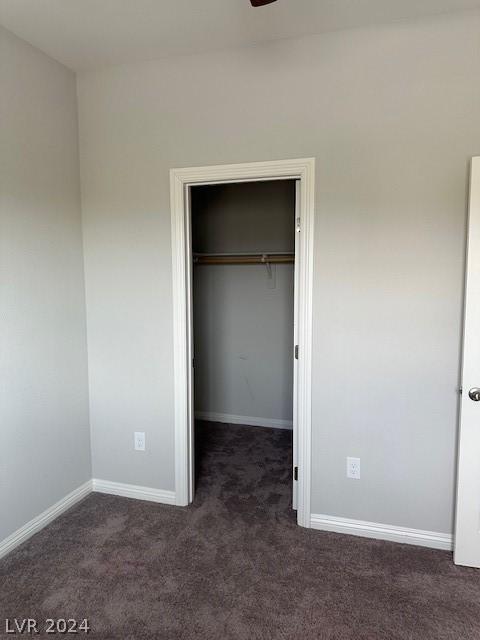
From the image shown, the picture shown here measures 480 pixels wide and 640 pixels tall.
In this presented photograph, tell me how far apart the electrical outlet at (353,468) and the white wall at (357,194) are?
4 centimetres

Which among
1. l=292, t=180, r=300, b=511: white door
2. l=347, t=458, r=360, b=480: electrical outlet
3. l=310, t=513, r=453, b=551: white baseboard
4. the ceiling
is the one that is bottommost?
l=310, t=513, r=453, b=551: white baseboard

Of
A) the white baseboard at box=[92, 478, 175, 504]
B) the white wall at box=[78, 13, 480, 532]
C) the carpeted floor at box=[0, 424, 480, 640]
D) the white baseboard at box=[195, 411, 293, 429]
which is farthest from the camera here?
the white baseboard at box=[195, 411, 293, 429]

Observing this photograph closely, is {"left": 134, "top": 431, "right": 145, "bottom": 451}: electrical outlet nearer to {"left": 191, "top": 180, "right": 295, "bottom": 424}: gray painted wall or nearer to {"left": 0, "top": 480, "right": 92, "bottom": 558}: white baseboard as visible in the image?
{"left": 0, "top": 480, "right": 92, "bottom": 558}: white baseboard

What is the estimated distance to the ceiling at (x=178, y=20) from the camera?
1.99m

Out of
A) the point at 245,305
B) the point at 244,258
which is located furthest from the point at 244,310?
the point at 244,258

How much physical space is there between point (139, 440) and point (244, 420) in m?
1.77

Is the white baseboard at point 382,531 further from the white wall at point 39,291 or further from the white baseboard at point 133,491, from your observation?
the white wall at point 39,291

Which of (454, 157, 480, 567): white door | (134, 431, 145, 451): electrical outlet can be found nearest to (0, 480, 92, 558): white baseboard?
(134, 431, 145, 451): electrical outlet

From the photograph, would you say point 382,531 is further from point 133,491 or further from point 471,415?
point 133,491

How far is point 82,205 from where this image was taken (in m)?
2.74

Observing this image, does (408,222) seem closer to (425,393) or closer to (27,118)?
(425,393)

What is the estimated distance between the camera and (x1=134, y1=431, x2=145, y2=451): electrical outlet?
9.16 ft

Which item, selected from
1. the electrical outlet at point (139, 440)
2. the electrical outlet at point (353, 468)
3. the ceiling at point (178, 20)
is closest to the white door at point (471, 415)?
the electrical outlet at point (353, 468)

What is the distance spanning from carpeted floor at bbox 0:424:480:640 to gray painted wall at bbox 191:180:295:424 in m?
1.64
